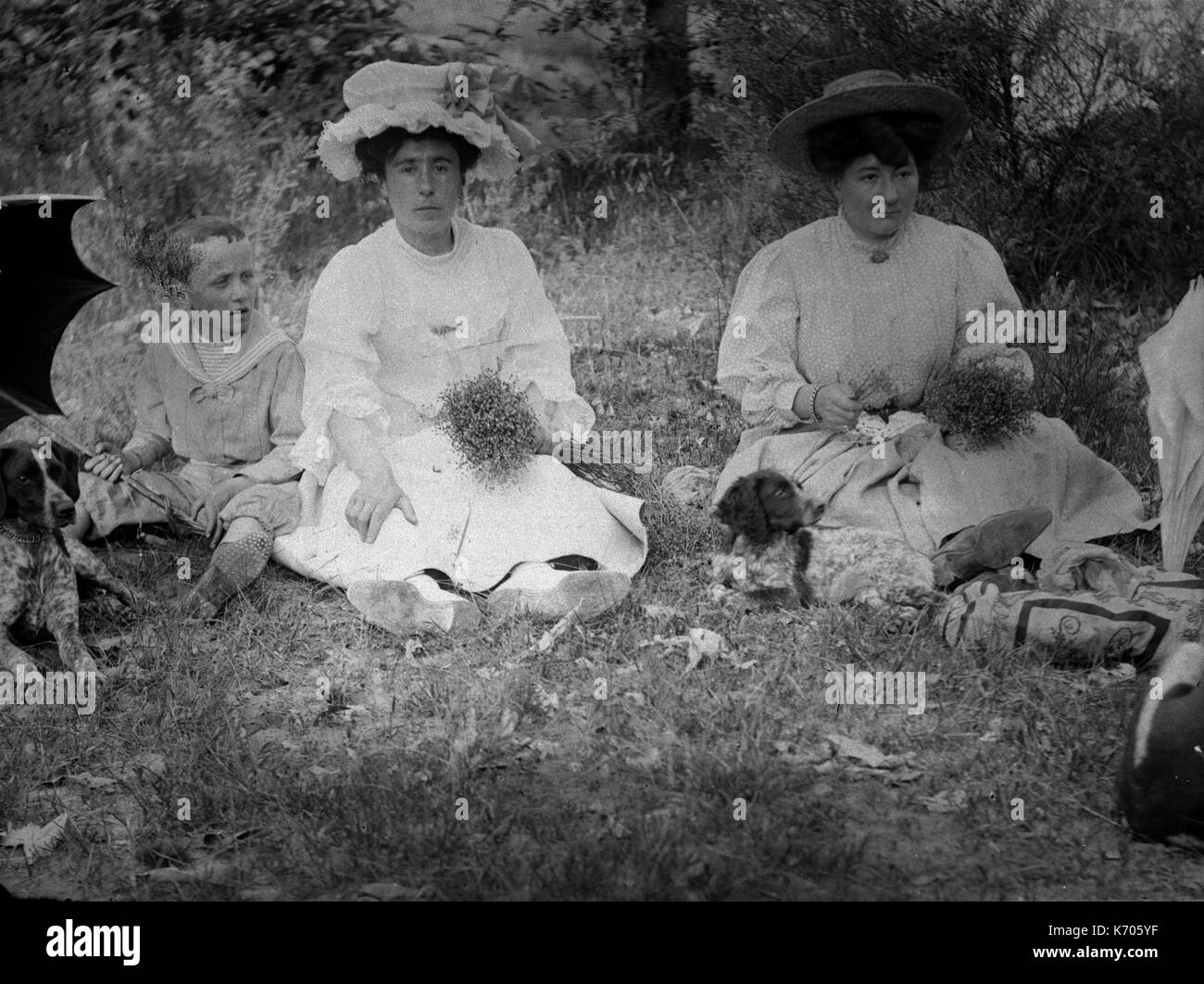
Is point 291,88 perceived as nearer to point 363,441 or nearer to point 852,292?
point 363,441

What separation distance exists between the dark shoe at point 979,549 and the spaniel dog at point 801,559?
0.19ft

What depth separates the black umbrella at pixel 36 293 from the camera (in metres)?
5.20

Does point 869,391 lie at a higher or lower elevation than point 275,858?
higher

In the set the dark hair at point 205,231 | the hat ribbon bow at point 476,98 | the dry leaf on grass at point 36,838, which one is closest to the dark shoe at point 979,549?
the hat ribbon bow at point 476,98

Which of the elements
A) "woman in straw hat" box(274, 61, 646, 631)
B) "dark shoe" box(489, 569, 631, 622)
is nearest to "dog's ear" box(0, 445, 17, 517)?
"woman in straw hat" box(274, 61, 646, 631)

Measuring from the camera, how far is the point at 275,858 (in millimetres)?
4445

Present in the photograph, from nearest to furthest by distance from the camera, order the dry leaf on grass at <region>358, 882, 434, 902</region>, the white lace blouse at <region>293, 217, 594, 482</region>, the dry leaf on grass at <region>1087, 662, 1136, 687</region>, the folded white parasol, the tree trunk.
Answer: the dry leaf on grass at <region>358, 882, 434, 902</region>
the dry leaf on grass at <region>1087, 662, 1136, 687</region>
the folded white parasol
the white lace blouse at <region>293, 217, 594, 482</region>
the tree trunk

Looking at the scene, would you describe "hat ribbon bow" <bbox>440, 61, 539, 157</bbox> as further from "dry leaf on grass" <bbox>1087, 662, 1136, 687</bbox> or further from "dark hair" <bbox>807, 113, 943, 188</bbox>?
"dry leaf on grass" <bbox>1087, 662, 1136, 687</bbox>

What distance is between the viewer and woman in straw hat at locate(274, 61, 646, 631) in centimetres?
509

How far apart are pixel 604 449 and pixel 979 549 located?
51.4 inches

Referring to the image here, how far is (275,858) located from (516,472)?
4.77ft

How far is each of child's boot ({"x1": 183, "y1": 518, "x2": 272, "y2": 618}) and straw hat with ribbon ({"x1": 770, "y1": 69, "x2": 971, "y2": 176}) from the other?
2182 millimetres

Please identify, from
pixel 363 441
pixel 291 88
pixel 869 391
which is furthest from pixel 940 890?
pixel 291 88

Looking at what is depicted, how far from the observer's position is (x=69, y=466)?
5.19 metres
